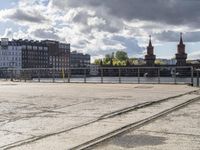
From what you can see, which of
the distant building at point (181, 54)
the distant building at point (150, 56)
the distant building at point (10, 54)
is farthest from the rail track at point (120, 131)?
the distant building at point (10, 54)

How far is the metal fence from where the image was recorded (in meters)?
31.7

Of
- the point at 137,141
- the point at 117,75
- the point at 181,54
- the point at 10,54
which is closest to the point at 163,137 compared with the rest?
the point at 137,141

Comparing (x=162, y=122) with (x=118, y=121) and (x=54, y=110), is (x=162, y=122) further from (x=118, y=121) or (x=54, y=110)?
(x=54, y=110)

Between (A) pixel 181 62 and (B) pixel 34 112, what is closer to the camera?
(B) pixel 34 112

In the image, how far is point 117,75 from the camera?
114 feet

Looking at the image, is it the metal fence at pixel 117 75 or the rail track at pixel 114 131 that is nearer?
the rail track at pixel 114 131

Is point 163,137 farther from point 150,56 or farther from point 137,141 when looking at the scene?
point 150,56

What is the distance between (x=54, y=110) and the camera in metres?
13.3

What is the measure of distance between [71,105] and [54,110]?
5.15 feet

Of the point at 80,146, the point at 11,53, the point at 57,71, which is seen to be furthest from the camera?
the point at 11,53

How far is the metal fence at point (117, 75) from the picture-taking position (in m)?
31.7

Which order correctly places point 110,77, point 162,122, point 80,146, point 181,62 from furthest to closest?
point 181,62
point 110,77
point 162,122
point 80,146

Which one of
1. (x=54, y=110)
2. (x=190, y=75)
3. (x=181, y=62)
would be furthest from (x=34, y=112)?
(x=181, y=62)

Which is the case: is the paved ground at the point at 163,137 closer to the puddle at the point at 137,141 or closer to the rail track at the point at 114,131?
the puddle at the point at 137,141
